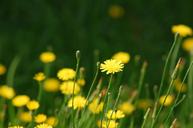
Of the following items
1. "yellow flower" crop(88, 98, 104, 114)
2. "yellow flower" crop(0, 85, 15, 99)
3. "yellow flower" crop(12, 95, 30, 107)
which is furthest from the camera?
"yellow flower" crop(0, 85, 15, 99)

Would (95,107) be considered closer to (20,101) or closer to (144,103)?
(20,101)

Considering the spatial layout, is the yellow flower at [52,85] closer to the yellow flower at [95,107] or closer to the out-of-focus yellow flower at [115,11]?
the yellow flower at [95,107]

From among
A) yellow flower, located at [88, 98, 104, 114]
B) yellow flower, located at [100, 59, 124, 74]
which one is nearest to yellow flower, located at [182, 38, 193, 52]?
yellow flower, located at [88, 98, 104, 114]

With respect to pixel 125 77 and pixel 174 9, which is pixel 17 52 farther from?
pixel 174 9

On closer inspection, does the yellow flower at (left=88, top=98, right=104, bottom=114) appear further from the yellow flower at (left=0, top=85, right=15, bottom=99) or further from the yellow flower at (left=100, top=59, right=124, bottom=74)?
the yellow flower at (left=0, top=85, right=15, bottom=99)

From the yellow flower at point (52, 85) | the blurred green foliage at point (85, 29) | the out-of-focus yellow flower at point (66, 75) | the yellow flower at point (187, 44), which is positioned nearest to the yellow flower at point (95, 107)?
the out-of-focus yellow flower at point (66, 75)

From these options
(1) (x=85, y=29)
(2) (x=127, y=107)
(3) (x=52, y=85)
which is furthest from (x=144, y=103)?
(1) (x=85, y=29)
